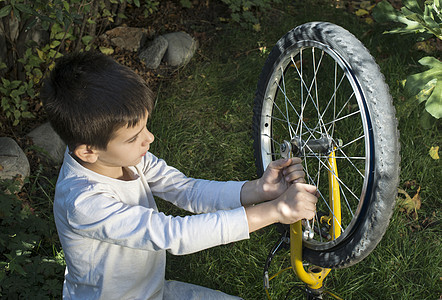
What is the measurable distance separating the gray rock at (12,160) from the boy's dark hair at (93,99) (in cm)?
137

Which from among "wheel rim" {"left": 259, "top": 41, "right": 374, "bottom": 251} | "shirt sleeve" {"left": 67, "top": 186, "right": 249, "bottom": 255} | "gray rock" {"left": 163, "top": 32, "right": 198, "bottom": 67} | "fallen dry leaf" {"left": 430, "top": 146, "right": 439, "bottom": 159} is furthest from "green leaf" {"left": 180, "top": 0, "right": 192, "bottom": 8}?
"shirt sleeve" {"left": 67, "top": 186, "right": 249, "bottom": 255}

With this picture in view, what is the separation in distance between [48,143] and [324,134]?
2.02 m

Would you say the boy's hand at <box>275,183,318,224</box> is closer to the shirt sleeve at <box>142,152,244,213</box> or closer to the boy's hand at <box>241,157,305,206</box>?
the boy's hand at <box>241,157,305,206</box>

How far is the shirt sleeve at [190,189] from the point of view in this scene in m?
2.00

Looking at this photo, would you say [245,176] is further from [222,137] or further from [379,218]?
[379,218]

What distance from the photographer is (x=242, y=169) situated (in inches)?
119

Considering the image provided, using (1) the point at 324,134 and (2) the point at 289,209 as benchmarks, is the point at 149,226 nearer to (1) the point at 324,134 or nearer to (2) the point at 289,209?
(2) the point at 289,209

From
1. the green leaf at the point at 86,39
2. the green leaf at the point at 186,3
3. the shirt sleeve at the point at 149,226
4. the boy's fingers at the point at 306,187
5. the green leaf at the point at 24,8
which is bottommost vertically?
the green leaf at the point at 186,3

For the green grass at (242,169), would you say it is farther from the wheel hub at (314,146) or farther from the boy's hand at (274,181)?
the wheel hub at (314,146)

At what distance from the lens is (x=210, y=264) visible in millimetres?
2510

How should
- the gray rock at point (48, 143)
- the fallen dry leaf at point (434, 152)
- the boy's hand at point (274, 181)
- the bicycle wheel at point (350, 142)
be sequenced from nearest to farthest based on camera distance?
the bicycle wheel at point (350, 142), the boy's hand at point (274, 181), the fallen dry leaf at point (434, 152), the gray rock at point (48, 143)

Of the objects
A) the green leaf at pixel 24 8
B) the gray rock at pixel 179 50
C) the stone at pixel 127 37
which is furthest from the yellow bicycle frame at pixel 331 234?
the stone at pixel 127 37

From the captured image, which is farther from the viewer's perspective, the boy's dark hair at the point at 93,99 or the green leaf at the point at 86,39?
the green leaf at the point at 86,39

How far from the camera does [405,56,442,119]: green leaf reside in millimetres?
1861
